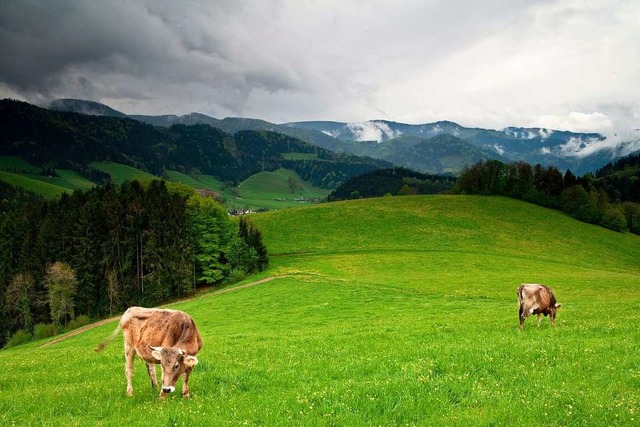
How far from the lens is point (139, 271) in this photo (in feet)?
243

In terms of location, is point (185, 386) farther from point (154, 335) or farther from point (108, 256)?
point (108, 256)

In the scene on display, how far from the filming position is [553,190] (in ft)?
450

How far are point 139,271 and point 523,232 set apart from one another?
93.9 m

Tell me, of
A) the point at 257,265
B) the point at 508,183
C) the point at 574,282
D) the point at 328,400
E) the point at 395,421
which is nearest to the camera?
the point at 395,421

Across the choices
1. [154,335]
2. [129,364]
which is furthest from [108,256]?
[154,335]

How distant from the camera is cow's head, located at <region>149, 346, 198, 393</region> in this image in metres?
10.7

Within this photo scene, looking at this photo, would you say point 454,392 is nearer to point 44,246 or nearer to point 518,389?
point 518,389

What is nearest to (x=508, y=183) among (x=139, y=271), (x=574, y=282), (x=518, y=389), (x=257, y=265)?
(x=574, y=282)

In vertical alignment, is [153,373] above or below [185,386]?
below

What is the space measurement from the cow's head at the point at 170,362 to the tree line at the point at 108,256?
6468 cm

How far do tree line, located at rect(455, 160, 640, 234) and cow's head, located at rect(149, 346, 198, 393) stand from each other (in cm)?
13869

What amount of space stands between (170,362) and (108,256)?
70436 mm

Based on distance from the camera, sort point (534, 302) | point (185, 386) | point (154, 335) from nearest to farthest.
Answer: point (185, 386) → point (154, 335) → point (534, 302)

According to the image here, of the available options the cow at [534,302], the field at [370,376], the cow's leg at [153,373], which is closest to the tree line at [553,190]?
the field at [370,376]
